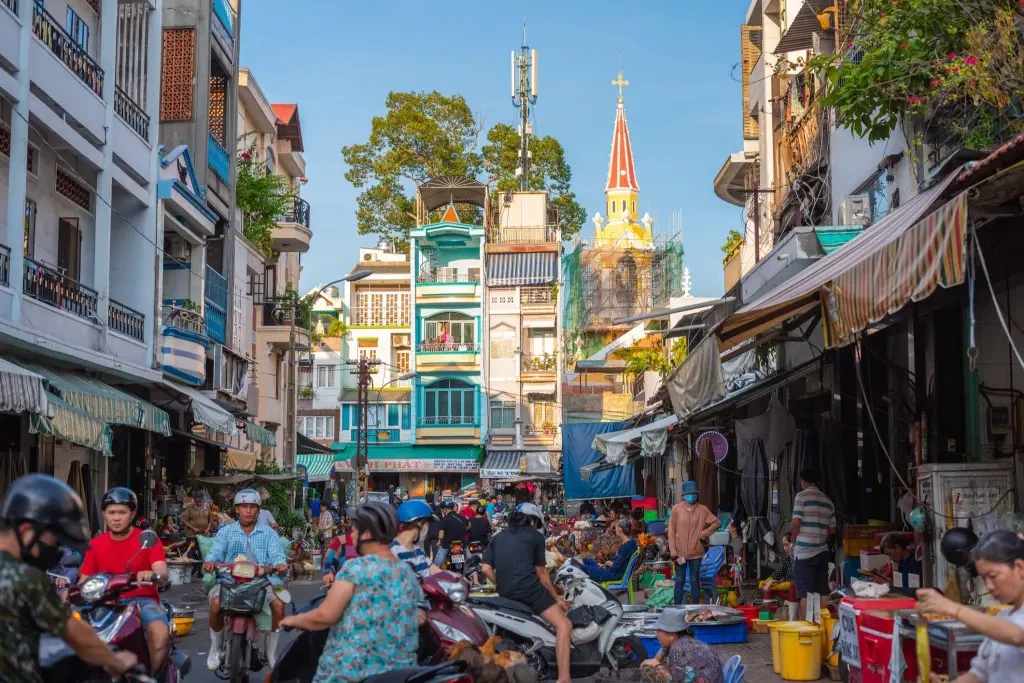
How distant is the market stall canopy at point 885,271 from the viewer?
301 inches

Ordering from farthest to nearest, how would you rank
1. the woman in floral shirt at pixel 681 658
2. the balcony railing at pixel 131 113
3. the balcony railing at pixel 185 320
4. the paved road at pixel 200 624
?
the balcony railing at pixel 185 320, the balcony railing at pixel 131 113, the paved road at pixel 200 624, the woman in floral shirt at pixel 681 658

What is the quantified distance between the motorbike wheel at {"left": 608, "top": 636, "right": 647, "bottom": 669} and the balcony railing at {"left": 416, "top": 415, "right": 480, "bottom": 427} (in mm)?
53818

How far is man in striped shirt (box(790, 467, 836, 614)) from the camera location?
1314 cm

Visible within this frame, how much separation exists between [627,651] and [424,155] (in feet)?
156

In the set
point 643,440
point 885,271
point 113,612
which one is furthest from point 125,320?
point 885,271

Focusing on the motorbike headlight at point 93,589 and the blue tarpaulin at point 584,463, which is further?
the blue tarpaulin at point 584,463

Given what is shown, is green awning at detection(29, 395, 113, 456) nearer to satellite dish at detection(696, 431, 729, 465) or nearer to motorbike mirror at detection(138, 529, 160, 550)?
motorbike mirror at detection(138, 529, 160, 550)

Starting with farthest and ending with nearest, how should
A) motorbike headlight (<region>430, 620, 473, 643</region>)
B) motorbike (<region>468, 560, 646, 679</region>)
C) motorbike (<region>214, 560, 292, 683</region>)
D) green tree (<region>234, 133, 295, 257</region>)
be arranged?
1. green tree (<region>234, 133, 295, 257</region>)
2. motorbike (<region>468, 560, 646, 679</region>)
3. motorbike (<region>214, 560, 292, 683</region>)
4. motorbike headlight (<region>430, 620, 473, 643</region>)

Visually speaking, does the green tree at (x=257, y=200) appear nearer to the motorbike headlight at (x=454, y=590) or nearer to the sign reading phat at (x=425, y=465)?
the motorbike headlight at (x=454, y=590)

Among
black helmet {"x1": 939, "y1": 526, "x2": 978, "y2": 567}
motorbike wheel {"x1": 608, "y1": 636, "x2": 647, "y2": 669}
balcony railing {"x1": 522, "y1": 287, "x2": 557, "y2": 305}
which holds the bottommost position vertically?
motorbike wheel {"x1": 608, "y1": 636, "x2": 647, "y2": 669}

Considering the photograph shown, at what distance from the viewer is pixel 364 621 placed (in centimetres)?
588

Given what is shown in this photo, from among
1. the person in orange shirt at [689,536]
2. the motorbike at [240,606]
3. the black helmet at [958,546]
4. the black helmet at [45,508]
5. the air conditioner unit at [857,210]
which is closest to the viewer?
the black helmet at [45,508]

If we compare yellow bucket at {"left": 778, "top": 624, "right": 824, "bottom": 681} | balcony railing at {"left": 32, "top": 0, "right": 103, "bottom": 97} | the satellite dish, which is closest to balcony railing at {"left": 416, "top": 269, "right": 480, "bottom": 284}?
the satellite dish

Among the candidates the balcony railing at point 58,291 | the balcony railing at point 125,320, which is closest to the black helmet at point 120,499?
the balcony railing at point 58,291
